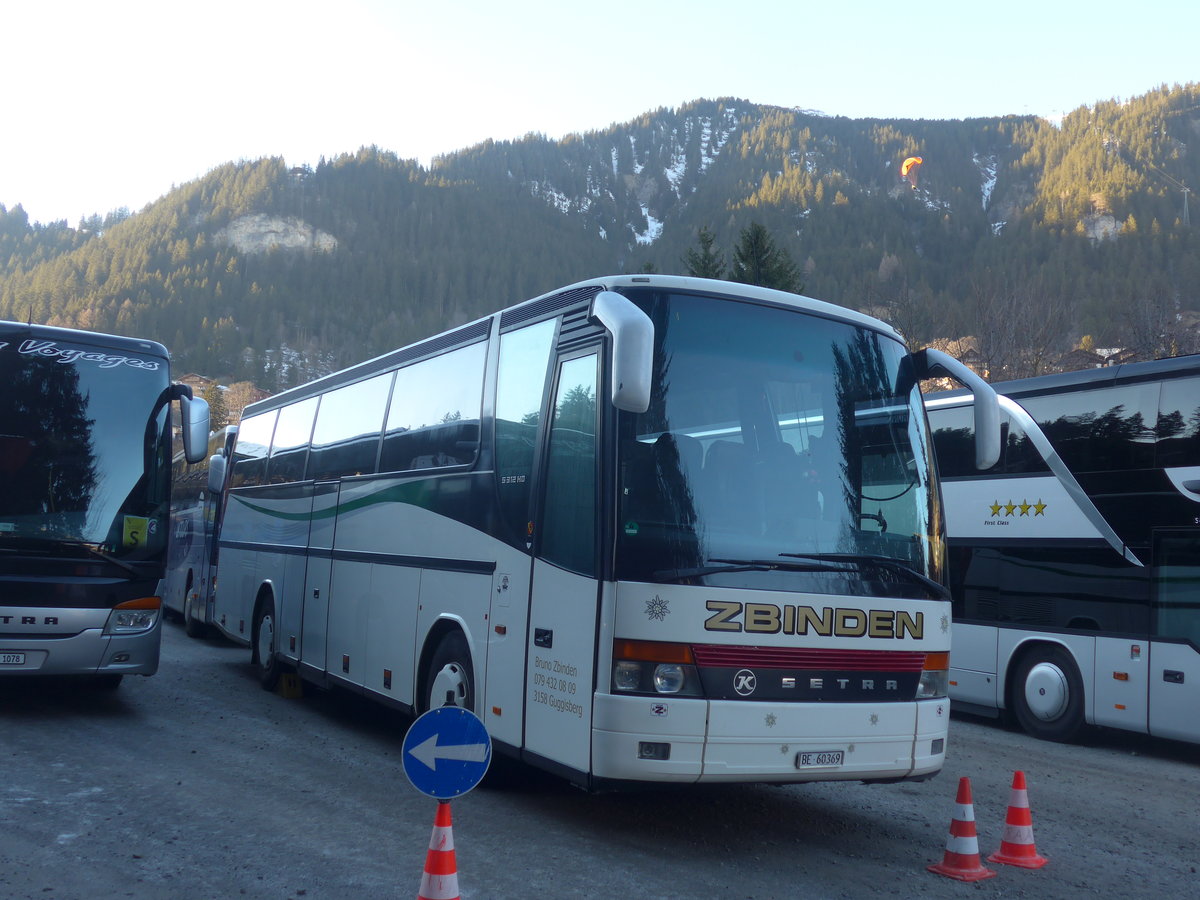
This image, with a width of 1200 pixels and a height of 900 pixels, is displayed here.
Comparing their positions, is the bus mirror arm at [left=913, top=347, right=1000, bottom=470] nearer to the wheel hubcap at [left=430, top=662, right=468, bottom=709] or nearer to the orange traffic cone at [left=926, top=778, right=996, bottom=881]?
the orange traffic cone at [left=926, top=778, right=996, bottom=881]

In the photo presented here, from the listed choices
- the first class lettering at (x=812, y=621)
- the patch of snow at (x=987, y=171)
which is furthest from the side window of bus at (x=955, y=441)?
the patch of snow at (x=987, y=171)

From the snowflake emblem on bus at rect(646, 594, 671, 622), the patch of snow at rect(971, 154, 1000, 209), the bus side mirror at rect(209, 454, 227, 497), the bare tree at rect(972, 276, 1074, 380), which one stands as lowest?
the snowflake emblem on bus at rect(646, 594, 671, 622)

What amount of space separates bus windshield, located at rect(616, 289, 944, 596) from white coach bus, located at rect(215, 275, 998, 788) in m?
0.01

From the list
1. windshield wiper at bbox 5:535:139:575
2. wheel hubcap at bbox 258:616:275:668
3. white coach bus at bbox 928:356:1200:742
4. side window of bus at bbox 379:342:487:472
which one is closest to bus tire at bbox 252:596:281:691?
wheel hubcap at bbox 258:616:275:668

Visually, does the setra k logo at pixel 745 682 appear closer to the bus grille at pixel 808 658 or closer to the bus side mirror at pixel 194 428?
the bus grille at pixel 808 658

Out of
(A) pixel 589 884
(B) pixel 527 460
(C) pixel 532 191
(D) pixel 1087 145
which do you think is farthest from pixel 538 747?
(C) pixel 532 191

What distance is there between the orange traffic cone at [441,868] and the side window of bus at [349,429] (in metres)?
5.96

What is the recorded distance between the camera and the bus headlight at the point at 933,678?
6781 mm

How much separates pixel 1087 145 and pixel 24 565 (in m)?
116

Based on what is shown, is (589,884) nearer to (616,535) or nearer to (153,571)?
(616,535)

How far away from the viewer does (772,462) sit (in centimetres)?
639

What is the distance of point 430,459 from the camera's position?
8836 millimetres

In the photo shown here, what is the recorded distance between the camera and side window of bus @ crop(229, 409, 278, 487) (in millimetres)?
14008

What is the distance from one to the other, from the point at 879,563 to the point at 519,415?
2.57 m
